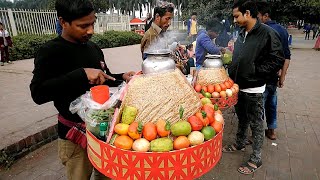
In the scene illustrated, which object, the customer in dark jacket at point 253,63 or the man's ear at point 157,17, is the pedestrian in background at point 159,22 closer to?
the man's ear at point 157,17

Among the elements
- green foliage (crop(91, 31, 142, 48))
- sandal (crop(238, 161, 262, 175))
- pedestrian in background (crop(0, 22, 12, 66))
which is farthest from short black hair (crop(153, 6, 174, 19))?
green foliage (crop(91, 31, 142, 48))

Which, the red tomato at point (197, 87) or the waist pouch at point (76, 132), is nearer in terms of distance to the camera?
the waist pouch at point (76, 132)

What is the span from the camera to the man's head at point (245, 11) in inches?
101

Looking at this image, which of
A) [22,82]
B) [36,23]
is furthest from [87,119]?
[36,23]

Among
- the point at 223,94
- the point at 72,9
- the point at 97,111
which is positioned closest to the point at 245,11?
the point at 223,94

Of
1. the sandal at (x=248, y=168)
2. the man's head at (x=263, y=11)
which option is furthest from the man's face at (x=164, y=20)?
the sandal at (x=248, y=168)

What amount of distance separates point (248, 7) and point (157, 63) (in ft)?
5.26

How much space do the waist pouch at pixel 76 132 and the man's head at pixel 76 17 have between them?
56 centimetres

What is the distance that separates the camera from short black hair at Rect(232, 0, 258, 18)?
8.31 feet

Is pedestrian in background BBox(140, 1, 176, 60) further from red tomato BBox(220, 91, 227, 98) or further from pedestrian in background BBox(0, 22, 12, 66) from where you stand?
pedestrian in background BBox(0, 22, 12, 66)

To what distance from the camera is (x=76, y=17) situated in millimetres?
1465

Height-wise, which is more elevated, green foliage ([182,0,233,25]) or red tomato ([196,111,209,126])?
green foliage ([182,0,233,25])

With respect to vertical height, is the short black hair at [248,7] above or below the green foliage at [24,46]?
above

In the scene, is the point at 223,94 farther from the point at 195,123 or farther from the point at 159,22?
the point at 195,123
